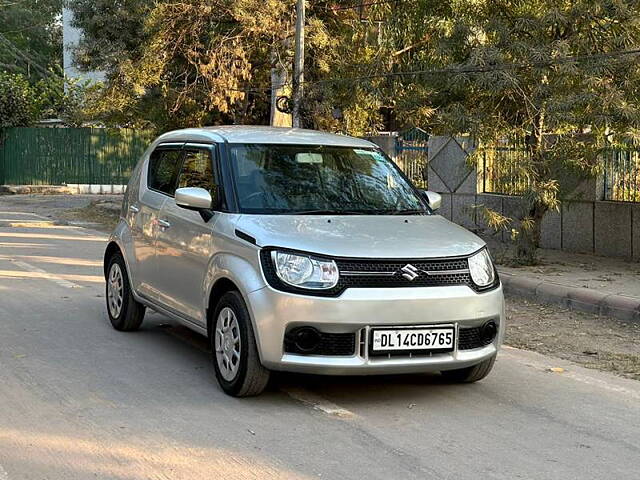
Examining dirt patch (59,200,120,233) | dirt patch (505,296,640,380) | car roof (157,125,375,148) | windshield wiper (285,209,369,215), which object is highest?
car roof (157,125,375,148)

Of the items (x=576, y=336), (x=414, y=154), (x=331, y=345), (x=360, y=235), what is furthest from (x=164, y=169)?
(x=414, y=154)

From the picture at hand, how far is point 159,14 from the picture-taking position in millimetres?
20141

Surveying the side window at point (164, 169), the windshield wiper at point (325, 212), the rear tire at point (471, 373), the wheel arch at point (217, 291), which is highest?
the side window at point (164, 169)

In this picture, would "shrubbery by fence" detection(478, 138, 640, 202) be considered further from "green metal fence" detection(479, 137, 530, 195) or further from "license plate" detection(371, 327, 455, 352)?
"license plate" detection(371, 327, 455, 352)

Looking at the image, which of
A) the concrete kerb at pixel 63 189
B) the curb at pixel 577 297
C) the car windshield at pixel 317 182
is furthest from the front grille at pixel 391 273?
the concrete kerb at pixel 63 189

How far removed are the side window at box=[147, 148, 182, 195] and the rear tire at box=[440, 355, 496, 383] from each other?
261 cm

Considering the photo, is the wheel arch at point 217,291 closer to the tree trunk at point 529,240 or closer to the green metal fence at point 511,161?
the green metal fence at point 511,161

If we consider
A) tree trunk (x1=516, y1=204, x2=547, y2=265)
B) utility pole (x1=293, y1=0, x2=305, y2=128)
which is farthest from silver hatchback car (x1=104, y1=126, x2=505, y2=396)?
utility pole (x1=293, y1=0, x2=305, y2=128)

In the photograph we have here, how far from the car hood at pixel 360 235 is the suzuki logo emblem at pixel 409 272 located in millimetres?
69

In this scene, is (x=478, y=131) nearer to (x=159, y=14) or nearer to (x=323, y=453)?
(x=323, y=453)

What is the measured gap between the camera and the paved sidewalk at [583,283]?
32.6 ft

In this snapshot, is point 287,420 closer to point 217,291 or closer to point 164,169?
point 217,291

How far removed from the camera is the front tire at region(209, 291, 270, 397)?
A: 19.9ft

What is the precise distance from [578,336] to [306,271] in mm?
3949
